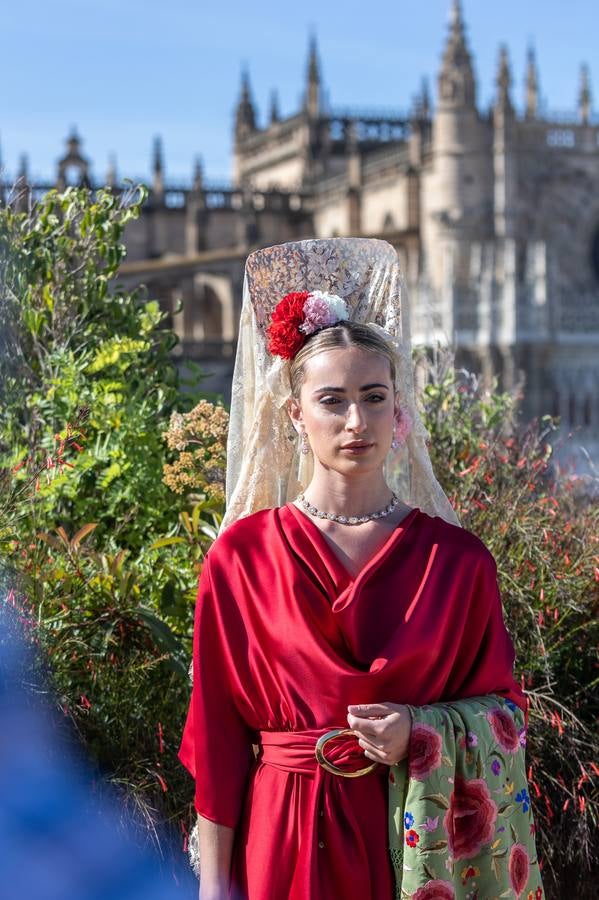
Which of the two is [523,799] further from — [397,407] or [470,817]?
[397,407]

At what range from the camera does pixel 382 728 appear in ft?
9.92

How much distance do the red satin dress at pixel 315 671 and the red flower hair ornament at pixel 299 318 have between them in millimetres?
491

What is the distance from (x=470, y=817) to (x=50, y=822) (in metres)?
1.79

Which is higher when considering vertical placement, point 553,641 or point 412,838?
point 412,838

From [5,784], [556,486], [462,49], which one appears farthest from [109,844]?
[462,49]

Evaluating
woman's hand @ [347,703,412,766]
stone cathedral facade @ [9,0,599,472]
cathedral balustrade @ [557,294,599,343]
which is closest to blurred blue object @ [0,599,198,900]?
woman's hand @ [347,703,412,766]

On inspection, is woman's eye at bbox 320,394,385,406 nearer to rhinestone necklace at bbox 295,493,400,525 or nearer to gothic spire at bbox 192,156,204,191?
rhinestone necklace at bbox 295,493,400,525

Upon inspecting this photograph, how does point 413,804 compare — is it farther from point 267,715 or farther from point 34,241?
point 34,241

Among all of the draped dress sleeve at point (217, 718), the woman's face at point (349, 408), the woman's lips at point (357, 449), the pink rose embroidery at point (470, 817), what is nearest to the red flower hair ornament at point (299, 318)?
the woman's face at point (349, 408)

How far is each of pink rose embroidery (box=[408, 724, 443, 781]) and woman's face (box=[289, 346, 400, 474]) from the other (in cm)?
69

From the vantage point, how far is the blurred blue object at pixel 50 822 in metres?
4.21

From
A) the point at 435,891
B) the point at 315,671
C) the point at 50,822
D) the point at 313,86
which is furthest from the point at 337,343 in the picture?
the point at 313,86

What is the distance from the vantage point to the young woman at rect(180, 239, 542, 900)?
3.12 meters

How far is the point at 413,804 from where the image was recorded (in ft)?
10.2
